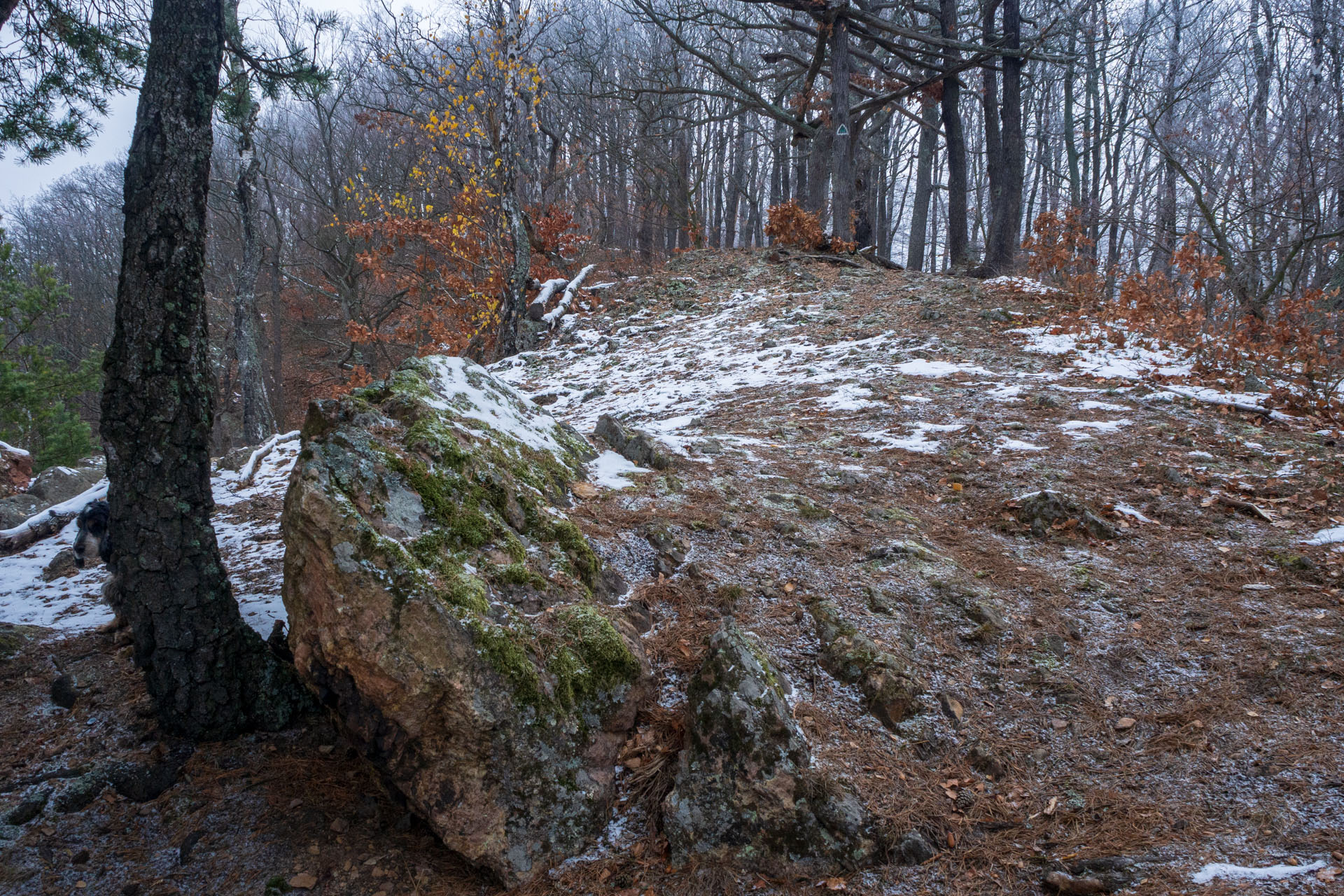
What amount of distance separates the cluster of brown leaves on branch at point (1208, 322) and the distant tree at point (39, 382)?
49.7 feet

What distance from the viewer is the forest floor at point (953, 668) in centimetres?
234

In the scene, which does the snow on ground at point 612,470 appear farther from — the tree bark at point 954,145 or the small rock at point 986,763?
the tree bark at point 954,145

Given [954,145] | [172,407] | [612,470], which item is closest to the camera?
[172,407]

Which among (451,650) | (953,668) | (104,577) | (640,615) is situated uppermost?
(451,650)

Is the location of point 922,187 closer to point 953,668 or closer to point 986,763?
point 953,668

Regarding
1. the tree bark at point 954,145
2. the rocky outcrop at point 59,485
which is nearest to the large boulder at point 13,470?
the rocky outcrop at point 59,485

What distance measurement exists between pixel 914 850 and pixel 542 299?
1118 centimetres

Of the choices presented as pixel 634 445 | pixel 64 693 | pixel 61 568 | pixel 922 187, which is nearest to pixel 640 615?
pixel 634 445

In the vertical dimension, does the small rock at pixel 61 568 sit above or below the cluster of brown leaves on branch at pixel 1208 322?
below

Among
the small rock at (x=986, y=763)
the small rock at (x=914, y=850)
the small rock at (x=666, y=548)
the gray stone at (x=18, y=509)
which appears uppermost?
the small rock at (x=666, y=548)

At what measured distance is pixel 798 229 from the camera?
14484 mm

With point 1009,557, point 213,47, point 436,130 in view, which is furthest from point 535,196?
point 1009,557

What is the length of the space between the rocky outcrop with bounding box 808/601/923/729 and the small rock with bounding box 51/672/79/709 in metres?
3.54

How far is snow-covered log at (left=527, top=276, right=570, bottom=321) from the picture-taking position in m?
12.0
